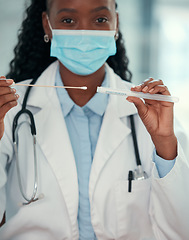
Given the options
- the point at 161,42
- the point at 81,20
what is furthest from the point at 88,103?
the point at 161,42

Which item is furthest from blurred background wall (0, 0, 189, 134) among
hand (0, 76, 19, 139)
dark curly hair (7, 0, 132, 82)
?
hand (0, 76, 19, 139)

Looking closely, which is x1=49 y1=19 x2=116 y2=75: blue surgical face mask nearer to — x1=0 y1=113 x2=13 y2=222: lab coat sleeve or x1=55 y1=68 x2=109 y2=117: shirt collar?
x1=55 y1=68 x2=109 y2=117: shirt collar

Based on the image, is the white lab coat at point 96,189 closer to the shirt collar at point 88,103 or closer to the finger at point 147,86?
the shirt collar at point 88,103

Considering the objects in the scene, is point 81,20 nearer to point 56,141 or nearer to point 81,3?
point 81,3

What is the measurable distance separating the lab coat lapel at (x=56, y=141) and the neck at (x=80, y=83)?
0.06 metres

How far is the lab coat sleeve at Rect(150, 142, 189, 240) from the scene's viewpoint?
47.7 inches

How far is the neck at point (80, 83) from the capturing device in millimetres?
1431

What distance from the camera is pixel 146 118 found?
122 cm

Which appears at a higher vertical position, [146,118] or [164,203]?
[146,118]

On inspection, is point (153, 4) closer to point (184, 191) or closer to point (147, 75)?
point (147, 75)

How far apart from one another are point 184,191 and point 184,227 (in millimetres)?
132

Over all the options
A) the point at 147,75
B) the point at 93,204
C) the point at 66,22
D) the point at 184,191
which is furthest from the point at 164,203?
the point at 147,75

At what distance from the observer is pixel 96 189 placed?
128 cm

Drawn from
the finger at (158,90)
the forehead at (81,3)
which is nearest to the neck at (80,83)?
the forehead at (81,3)
